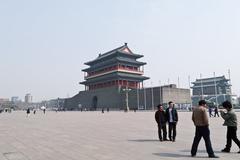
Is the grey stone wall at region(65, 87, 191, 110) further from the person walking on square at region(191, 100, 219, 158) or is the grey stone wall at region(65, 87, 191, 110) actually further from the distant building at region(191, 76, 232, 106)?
the person walking on square at region(191, 100, 219, 158)

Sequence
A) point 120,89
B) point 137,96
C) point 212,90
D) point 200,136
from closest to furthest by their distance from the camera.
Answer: point 200,136
point 137,96
point 120,89
point 212,90

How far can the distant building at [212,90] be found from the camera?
251 ft

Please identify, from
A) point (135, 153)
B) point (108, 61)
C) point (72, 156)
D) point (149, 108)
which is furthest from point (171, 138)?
point (108, 61)

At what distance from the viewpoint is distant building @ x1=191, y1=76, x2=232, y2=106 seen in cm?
7644

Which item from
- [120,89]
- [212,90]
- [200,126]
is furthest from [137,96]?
[200,126]

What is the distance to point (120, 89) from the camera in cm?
6656

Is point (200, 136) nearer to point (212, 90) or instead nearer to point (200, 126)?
point (200, 126)

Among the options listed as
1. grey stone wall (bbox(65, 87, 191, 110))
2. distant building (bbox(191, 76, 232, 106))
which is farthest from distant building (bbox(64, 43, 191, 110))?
distant building (bbox(191, 76, 232, 106))

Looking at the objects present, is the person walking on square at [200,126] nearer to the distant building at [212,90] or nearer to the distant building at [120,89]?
the distant building at [120,89]

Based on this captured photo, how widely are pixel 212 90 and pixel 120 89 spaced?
107ft

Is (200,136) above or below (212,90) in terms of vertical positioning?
below

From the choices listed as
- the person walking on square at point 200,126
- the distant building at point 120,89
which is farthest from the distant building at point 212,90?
the person walking on square at point 200,126

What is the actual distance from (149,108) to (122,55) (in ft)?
56.5

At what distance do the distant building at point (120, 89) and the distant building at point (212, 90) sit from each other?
13270 millimetres
